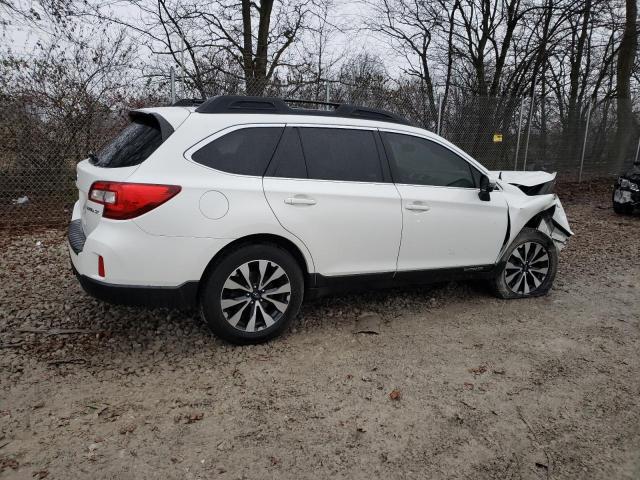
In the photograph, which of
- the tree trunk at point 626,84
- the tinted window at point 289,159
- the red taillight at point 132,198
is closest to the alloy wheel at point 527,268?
the tinted window at point 289,159

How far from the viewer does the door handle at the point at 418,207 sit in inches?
154

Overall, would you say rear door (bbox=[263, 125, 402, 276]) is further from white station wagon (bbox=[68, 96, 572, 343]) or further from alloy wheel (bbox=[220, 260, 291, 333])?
alloy wheel (bbox=[220, 260, 291, 333])

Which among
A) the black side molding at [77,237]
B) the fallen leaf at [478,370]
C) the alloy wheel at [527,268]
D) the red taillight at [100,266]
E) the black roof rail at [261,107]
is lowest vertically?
the fallen leaf at [478,370]

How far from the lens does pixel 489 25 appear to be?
43.3ft

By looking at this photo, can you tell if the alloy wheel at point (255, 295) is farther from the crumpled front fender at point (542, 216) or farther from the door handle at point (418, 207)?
the crumpled front fender at point (542, 216)

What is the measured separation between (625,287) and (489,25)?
10257 millimetres

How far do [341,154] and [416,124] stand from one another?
6469 millimetres

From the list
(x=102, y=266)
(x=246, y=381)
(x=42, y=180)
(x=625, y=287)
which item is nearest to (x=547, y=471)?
(x=246, y=381)

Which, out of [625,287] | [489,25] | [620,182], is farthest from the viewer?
[489,25]

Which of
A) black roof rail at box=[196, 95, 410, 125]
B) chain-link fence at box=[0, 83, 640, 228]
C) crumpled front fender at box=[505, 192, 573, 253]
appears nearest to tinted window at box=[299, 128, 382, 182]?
black roof rail at box=[196, 95, 410, 125]

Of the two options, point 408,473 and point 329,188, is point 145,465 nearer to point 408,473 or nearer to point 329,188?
point 408,473

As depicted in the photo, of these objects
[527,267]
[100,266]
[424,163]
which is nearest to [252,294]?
[100,266]

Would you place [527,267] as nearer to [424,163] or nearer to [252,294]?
[424,163]

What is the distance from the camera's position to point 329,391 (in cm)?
305
